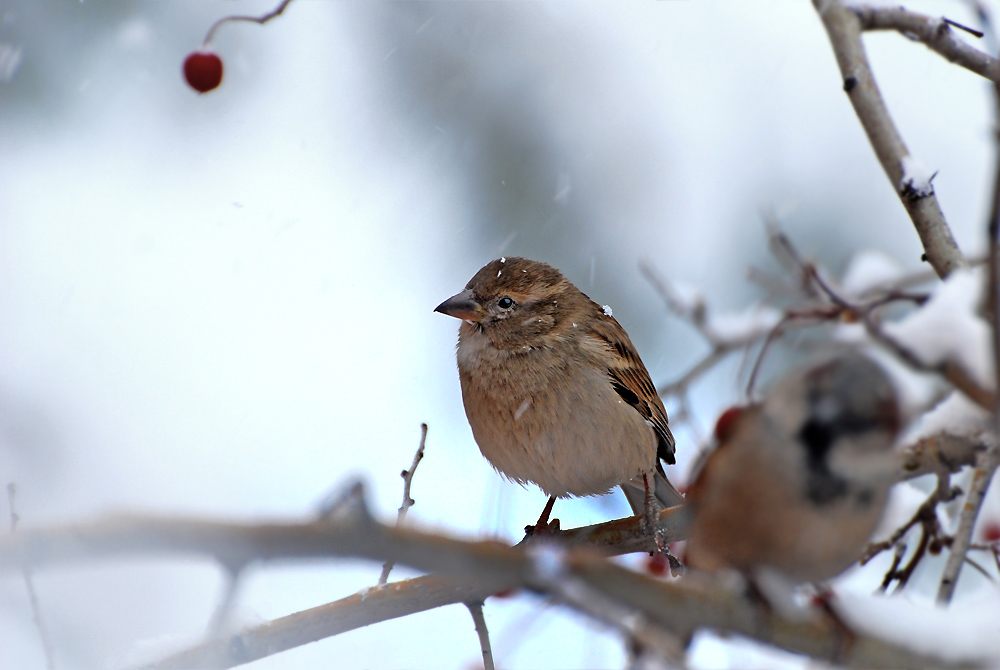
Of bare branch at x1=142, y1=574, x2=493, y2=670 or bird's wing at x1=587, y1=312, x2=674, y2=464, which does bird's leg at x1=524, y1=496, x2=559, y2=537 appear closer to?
bird's wing at x1=587, y1=312, x2=674, y2=464

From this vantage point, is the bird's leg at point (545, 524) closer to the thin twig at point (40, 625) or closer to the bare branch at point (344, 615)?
the bare branch at point (344, 615)

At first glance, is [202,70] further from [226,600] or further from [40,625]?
[226,600]

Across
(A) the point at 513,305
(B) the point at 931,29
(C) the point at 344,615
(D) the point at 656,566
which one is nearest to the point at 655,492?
(D) the point at 656,566

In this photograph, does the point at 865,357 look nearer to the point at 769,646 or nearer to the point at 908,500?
the point at 769,646

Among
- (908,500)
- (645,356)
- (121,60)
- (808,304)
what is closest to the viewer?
(808,304)

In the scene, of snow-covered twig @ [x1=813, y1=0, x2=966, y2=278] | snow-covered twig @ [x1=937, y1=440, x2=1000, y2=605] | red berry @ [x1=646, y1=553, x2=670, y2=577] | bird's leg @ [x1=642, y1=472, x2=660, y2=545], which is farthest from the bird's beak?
snow-covered twig @ [x1=937, y1=440, x2=1000, y2=605]

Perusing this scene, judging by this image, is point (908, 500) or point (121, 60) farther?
point (121, 60)

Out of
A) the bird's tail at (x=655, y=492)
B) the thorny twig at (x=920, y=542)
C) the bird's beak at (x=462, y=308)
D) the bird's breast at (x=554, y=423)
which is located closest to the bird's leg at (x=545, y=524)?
the bird's breast at (x=554, y=423)

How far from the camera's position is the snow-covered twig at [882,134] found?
1666 millimetres

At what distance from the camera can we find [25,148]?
3531 millimetres

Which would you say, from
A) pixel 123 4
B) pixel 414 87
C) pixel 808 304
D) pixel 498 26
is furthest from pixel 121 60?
pixel 808 304

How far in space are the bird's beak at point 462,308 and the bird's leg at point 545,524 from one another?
689 mm

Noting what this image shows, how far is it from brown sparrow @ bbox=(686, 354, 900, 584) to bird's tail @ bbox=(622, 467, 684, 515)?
1.70 m

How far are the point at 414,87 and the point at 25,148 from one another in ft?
5.87
